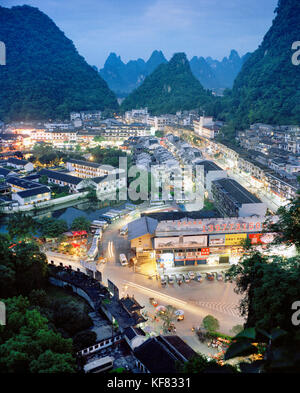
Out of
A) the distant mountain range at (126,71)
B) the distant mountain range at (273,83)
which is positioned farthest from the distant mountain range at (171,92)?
the distant mountain range at (126,71)

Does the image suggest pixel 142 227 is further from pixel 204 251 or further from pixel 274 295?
pixel 274 295

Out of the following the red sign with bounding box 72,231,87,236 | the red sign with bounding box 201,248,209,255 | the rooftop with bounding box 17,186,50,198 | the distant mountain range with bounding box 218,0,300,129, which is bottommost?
the red sign with bounding box 72,231,87,236

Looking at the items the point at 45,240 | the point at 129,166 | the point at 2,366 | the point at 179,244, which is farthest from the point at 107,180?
the point at 2,366

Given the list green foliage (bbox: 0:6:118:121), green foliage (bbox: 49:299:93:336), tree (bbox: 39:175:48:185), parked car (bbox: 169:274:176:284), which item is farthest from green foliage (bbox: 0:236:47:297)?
green foliage (bbox: 0:6:118:121)

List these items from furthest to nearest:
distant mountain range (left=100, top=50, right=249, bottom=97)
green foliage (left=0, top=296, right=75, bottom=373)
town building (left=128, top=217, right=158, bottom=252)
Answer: distant mountain range (left=100, top=50, right=249, bottom=97) → town building (left=128, top=217, right=158, bottom=252) → green foliage (left=0, top=296, right=75, bottom=373)

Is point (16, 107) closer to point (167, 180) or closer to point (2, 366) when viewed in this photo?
point (167, 180)

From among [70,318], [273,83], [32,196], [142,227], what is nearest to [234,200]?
[142,227]

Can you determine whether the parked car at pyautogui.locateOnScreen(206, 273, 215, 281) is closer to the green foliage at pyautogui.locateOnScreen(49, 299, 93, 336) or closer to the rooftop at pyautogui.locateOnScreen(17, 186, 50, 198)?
the green foliage at pyautogui.locateOnScreen(49, 299, 93, 336)
